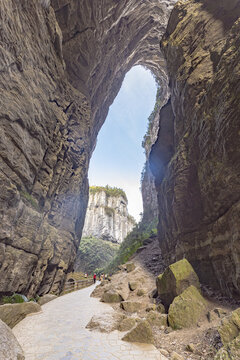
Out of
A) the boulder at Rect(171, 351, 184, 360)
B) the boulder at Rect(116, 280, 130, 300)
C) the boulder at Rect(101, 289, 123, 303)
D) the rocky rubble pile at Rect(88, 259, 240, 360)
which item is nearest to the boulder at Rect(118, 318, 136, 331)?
the rocky rubble pile at Rect(88, 259, 240, 360)

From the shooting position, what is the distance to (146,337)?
4379mm

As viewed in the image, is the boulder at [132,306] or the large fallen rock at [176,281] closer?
the large fallen rock at [176,281]

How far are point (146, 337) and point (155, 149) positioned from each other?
10.7 metres

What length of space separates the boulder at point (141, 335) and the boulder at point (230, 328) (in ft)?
5.98

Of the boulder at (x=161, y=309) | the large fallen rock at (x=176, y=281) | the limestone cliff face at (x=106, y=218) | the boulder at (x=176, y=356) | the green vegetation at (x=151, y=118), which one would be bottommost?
the boulder at (x=176, y=356)

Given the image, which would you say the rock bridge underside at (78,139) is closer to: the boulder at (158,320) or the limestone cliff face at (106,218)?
the boulder at (158,320)

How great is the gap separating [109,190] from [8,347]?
71559mm

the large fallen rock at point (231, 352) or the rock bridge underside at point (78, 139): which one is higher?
the rock bridge underside at point (78, 139)

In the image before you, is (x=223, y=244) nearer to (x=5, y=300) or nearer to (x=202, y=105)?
(x=202, y=105)

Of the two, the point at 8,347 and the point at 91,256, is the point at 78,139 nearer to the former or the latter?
the point at 8,347

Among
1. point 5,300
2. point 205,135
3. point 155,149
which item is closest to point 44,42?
point 155,149

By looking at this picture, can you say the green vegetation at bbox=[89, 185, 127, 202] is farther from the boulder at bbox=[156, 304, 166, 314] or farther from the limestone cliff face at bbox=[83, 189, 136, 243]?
the boulder at bbox=[156, 304, 166, 314]

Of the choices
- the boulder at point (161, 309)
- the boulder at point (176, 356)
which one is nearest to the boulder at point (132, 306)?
the boulder at point (161, 309)

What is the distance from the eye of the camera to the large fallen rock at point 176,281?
592 cm
